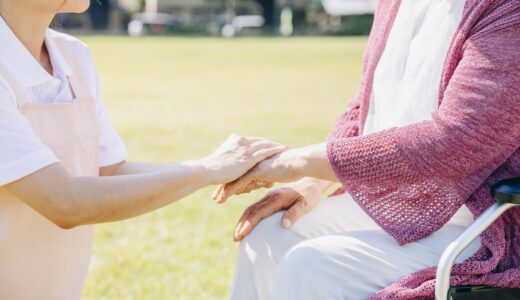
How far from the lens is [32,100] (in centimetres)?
256

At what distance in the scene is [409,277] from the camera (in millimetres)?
2338

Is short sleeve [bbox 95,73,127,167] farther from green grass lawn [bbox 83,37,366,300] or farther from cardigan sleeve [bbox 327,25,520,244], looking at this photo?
green grass lawn [bbox 83,37,366,300]

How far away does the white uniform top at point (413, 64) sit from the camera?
256 cm

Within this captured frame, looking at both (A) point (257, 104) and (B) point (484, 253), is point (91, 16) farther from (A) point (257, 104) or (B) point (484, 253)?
(B) point (484, 253)

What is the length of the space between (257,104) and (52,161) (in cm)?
1179

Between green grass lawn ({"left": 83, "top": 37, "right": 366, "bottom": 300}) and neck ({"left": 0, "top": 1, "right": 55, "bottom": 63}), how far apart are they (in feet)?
6.62

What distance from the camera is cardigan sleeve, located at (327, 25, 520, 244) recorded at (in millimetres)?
2289

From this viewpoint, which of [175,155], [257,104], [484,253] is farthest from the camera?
[257,104]

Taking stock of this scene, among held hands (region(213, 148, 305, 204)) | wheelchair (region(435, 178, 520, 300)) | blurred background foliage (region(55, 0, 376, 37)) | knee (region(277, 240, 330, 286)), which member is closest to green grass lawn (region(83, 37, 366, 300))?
held hands (region(213, 148, 305, 204))

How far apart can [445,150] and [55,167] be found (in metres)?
1.06

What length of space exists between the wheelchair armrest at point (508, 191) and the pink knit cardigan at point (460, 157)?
20cm

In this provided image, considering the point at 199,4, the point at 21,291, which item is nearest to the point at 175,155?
the point at 21,291

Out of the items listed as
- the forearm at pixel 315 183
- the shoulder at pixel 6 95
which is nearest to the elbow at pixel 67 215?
the shoulder at pixel 6 95

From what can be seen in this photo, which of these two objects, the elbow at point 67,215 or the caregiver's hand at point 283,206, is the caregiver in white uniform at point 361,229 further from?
the elbow at point 67,215
